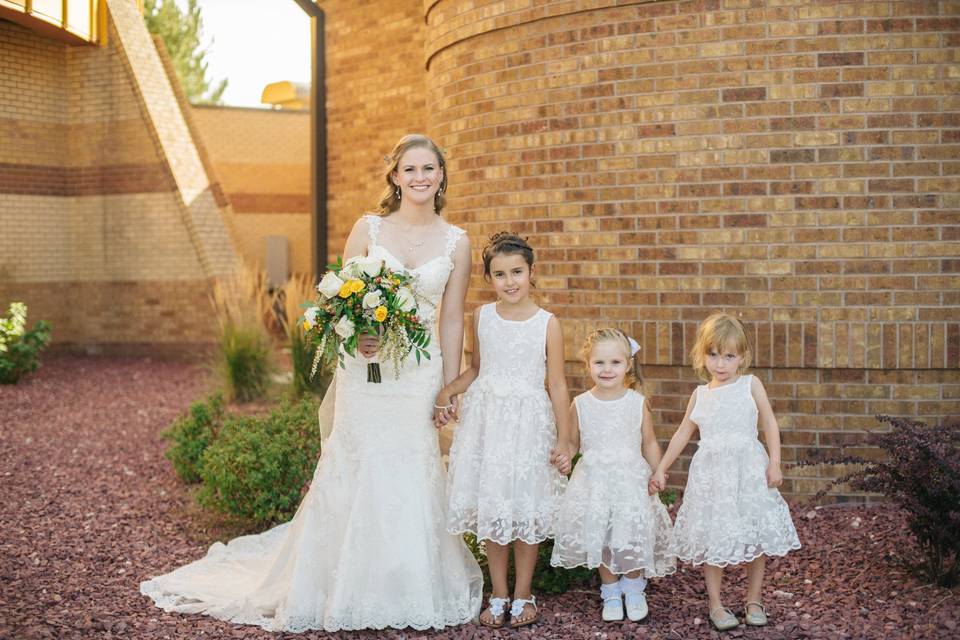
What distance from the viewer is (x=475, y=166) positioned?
6.54m

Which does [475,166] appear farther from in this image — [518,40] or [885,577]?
[885,577]

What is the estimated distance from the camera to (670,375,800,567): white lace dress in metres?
4.03

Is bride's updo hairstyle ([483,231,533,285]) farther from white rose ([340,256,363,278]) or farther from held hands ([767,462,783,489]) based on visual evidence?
held hands ([767,462,783,489])

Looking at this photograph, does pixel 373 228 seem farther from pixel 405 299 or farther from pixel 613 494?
pixel 613 494

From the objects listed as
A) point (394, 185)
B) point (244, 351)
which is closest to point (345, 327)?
point (394, 185)

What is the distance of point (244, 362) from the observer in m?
10.1

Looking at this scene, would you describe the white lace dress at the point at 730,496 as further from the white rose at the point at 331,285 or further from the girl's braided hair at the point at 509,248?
the white rose at the point at 331,285

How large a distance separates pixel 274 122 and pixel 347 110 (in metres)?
14.1

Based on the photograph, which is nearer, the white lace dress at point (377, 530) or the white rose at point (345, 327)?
the white rose at point (345, 327)

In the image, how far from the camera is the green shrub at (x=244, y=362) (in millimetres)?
10031

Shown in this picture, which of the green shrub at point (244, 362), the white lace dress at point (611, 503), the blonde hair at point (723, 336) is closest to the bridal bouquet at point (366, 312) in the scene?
the white lace dress at point (611, 503)

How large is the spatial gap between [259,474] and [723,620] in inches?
118

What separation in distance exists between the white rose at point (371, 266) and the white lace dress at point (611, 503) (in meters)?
1.08

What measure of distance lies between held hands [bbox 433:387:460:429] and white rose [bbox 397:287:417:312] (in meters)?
0.47
